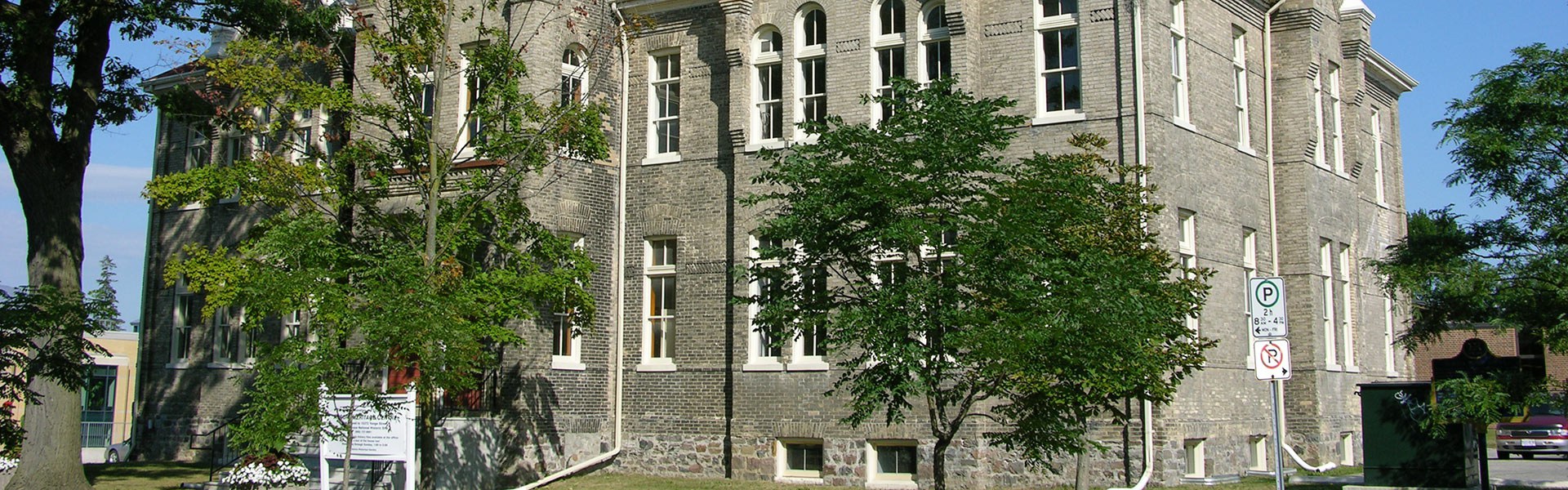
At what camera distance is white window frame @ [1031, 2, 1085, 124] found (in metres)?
22.1

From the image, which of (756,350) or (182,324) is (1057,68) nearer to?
(756,350)

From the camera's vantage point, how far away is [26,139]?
20656 mm

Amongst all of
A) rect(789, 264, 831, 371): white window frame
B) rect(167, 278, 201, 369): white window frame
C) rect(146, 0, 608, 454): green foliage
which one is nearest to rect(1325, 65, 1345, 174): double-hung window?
rect(789, 264, 831, 371): white window frame

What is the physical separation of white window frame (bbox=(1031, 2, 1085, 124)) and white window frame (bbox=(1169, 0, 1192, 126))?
70.3 inches

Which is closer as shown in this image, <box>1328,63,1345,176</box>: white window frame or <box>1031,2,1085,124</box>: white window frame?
<box>1031,2,1085,124</box>: white window frame

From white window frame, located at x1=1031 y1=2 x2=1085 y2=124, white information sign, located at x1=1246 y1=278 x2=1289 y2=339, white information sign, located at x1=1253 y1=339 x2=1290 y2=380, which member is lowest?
white information sign, located at x1=1253 y1=339 x2=1290 y2=380

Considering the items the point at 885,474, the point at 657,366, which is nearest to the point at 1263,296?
the point at 885,474

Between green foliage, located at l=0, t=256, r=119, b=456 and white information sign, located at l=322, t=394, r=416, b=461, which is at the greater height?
green foliage, located at l=0, t=256, r=119, b=456

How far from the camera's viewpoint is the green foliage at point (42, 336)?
16142 mm

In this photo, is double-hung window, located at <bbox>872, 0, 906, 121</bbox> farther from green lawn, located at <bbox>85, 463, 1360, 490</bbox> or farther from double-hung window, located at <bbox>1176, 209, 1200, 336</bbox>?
green lawn, located at <bbox>85, 463, 1360, 490</bbox>

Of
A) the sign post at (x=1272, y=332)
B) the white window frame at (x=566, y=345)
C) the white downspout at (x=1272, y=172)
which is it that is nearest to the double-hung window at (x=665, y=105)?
the white window frame at (x=566, y=345)

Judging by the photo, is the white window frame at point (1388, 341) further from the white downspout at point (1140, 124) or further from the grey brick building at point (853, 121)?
the white downspout at point (1140, 124)

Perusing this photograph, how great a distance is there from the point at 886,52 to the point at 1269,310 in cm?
1068

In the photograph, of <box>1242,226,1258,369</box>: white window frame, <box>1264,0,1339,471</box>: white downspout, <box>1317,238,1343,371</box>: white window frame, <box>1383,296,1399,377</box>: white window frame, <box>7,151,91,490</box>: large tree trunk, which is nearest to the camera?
<box>7,151,91,490</box>: large tree trunk
